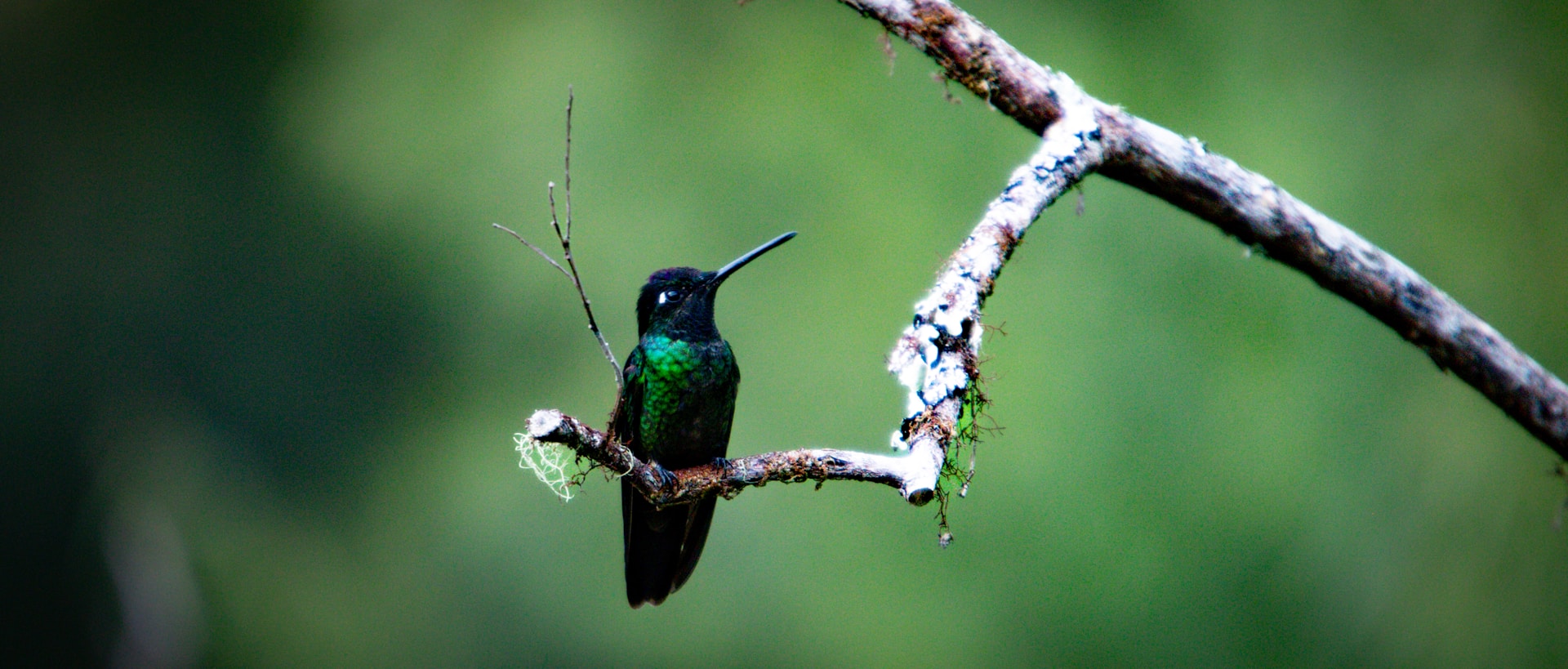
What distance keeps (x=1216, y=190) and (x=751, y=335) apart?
2501mm

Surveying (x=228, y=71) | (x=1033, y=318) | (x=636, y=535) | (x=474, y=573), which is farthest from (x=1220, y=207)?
(x=228, y=71)

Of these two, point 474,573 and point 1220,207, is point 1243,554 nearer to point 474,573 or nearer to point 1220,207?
point 1220,207

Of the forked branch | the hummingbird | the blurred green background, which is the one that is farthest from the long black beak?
the blurred green background

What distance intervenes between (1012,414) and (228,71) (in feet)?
13.1

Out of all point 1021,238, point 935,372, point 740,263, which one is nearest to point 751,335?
point 740,263

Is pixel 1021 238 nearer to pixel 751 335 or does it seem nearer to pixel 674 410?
pixel 674 410

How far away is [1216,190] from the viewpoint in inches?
81.5

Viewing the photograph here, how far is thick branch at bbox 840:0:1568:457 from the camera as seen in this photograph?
201 centimetres

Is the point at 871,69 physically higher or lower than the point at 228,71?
higher

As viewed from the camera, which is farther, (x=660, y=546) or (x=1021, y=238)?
(x=660, y=546)

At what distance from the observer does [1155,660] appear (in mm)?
4102

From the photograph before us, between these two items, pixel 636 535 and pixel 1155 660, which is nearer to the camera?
pixel 636 535

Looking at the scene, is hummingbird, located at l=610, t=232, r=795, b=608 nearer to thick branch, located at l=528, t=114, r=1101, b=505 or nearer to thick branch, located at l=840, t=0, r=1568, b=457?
thick branch, located at l=528, t=114, r=1101, b=505

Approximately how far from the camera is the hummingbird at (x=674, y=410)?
2545mm
